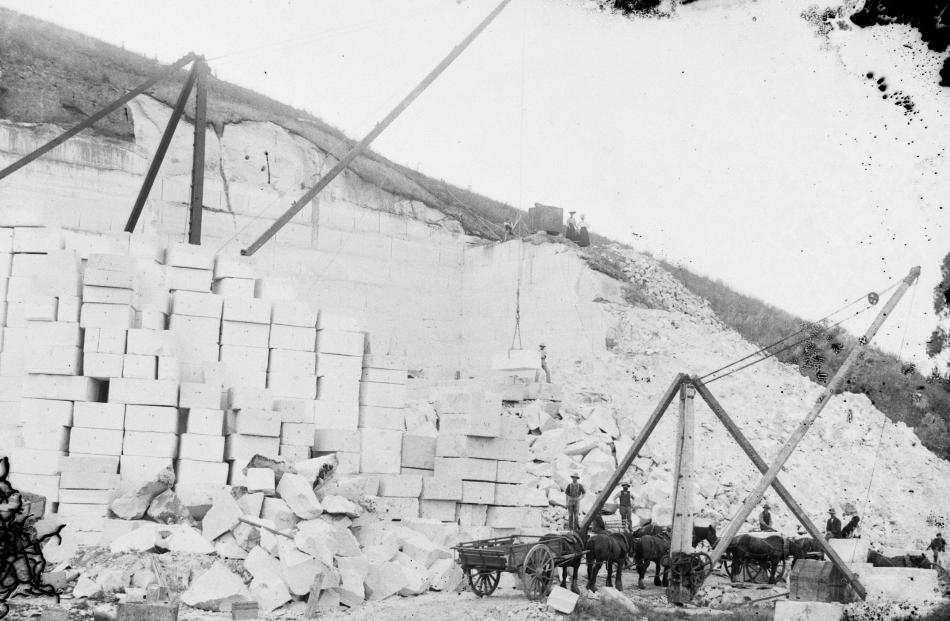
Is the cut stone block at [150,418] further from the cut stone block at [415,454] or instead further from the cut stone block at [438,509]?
the cut stone block at [438,509]

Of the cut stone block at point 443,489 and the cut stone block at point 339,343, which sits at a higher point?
the cut stone block at point 339,343

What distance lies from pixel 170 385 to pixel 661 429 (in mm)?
12519

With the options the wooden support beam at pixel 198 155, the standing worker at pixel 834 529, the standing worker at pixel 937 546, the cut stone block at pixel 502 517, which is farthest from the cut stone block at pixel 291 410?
the standing worker at pixel 937 546

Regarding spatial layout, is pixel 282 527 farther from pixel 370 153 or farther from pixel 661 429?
pixel 370 153

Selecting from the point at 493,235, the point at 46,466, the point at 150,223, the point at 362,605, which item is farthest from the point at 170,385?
the point at 493,235

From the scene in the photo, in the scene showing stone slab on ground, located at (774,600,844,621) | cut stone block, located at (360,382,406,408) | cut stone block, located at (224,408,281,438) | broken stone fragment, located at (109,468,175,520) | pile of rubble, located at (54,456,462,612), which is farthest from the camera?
cut stone block, located at (360,382,406,408)

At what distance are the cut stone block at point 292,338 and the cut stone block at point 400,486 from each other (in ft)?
8.45

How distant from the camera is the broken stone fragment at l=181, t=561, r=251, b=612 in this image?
43.2ft

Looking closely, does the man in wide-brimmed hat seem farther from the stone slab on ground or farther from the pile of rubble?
the stone slab on ground

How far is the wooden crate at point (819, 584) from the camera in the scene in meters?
14.6

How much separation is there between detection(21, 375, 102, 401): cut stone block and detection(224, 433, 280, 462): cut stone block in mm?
2233

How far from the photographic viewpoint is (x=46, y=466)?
51.5 ft

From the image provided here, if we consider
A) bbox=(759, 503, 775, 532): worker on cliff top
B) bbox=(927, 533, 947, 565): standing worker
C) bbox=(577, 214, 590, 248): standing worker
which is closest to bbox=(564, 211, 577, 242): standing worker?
bbox=(577, 214, 590, 248): standing worker

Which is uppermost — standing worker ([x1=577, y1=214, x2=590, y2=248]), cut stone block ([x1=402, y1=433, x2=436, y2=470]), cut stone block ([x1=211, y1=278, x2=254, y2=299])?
standing worker ([x1=577, y1=214, x2=590, y2=248])
